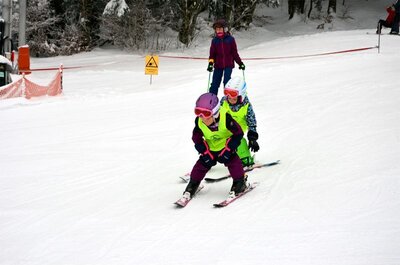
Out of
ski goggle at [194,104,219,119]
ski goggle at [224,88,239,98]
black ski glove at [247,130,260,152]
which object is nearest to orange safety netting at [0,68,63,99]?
ski goggle at [224,88,239,98]

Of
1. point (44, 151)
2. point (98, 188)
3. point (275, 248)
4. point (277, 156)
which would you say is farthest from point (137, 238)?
point (44, 151)

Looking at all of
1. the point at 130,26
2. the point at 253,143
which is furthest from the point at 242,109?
the point at 130,26

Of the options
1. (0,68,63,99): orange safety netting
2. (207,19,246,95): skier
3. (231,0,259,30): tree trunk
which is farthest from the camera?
(231,0,259,30): tree trunk

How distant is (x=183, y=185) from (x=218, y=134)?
4.09ft

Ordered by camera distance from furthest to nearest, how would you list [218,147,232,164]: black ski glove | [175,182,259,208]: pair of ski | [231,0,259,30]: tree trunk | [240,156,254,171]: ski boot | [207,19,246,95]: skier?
[231,0,259,30]: tree trunk
[207,19,246,95]: skier
[240,156,254,171]: ski boot
[218,147,232,164]: black ski glove
[175,182,259,208]: pair of ski

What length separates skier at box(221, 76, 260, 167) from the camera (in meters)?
6.15

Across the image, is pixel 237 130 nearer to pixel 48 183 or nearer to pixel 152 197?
pixel 152 197

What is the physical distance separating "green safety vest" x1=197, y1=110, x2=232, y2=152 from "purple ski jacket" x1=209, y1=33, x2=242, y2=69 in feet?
17.5

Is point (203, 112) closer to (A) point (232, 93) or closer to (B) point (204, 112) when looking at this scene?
(B) point (204, 112)

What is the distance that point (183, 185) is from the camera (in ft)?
20.6

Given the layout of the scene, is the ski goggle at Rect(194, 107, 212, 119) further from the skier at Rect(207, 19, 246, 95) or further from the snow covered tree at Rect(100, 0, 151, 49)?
the snow covered tree at Rect(100, 0, 151, 49)

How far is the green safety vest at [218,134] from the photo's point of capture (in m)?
5.27

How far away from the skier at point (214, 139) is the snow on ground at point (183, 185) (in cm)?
24

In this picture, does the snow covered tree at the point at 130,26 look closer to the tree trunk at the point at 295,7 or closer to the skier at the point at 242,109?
the tree trunk at the point at 295,7
